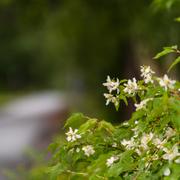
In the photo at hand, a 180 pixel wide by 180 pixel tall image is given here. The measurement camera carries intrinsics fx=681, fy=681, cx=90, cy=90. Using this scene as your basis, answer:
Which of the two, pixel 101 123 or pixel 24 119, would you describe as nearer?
pixel 101 123

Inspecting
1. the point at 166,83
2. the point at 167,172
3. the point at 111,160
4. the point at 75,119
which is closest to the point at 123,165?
the point at 111,160

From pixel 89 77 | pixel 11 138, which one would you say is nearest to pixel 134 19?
pixel 89 77

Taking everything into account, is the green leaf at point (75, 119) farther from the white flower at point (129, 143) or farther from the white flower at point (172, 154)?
the white flower at point (172, 154)

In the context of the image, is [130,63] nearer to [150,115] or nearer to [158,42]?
[158,42]

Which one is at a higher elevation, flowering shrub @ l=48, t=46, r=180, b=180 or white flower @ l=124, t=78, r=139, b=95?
white flower @ l=124, t=78, r=139, b=95

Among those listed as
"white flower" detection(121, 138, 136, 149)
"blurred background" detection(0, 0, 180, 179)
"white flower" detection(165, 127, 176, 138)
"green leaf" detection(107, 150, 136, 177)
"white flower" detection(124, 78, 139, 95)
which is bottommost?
"green leaf" detection(107, 150, 136, 177)

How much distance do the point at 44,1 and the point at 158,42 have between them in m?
2.94

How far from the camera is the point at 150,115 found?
243 centimetres

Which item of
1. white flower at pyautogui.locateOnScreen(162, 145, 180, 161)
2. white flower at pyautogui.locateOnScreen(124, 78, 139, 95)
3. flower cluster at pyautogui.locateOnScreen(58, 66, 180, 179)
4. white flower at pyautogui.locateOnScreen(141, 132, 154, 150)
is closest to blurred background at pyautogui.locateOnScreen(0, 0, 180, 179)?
flower cluster at pyautogui.locateOnScreen(58, 66, 180, 179)

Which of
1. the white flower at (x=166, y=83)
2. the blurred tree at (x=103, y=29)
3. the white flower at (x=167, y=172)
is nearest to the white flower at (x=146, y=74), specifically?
the white flower at (x=166, y=83)

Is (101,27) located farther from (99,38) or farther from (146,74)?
(146,74)

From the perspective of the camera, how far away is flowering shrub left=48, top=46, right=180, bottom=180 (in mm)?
2322

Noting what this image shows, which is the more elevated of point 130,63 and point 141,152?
point 130,63

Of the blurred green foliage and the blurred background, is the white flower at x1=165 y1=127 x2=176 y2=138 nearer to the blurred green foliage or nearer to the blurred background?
the blurred background
